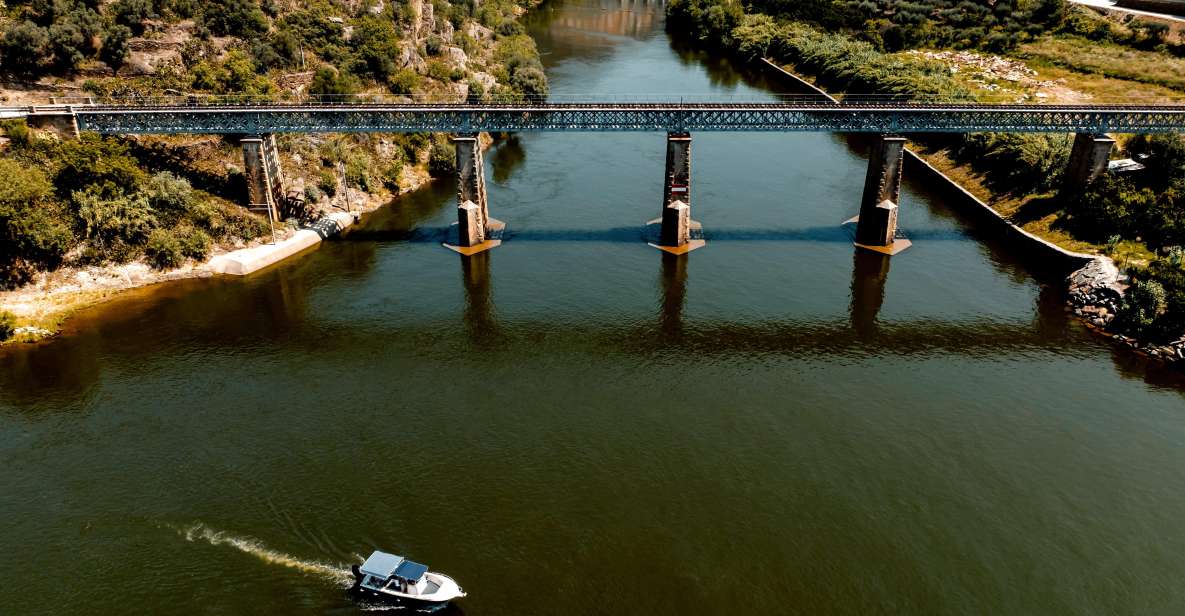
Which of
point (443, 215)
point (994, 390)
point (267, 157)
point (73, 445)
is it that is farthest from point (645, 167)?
point (73, 445)

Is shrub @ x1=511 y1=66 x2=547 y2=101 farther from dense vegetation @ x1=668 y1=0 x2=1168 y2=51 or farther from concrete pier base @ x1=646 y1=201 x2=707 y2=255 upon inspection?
dense vegetation @ x1=668 y1=0 x2=1168 y2=51

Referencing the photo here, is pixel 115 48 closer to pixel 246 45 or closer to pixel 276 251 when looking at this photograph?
pixel 246 45

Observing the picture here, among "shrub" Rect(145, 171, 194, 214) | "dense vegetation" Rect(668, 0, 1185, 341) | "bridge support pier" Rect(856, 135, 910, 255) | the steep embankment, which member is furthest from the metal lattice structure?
"dense vegetation" Rect(668, 0, 1185, 341)

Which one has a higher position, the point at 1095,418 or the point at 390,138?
the point at 390,138

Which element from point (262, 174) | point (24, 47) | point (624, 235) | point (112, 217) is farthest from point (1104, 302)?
point (24, 47)

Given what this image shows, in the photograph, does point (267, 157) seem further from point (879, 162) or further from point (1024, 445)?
point (1024, 445)

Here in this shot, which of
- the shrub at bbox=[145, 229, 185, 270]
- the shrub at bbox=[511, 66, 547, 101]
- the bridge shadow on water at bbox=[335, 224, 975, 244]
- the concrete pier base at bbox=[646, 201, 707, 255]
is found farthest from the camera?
the shrub at bbox=[511, 66, 547, 101]
